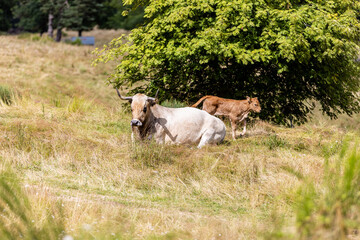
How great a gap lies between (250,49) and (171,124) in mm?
5753

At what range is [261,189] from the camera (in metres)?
8.15

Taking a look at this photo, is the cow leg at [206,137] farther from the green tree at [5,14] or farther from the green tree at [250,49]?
the green tree at [5,14]

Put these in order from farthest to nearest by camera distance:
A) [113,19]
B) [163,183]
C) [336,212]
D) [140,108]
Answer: [113,19] → [140,108] → [163,183] → [336,212]

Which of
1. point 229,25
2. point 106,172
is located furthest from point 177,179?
point 229,25

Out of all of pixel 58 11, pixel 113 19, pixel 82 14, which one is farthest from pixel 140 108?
pixel 113 19

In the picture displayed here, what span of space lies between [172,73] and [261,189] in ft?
33.5

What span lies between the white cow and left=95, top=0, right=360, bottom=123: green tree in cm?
389

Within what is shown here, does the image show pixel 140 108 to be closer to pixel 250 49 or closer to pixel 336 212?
pixel 250 49

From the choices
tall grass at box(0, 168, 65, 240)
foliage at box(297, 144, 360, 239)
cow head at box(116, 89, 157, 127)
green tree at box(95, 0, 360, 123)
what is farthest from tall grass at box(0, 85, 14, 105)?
foliage at box(297, 144, 360, 239)

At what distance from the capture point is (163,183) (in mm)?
8445

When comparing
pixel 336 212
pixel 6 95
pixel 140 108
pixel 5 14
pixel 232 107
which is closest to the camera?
pixel 336 212

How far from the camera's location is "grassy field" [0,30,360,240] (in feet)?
12.4

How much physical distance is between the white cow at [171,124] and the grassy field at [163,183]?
58 centimetres

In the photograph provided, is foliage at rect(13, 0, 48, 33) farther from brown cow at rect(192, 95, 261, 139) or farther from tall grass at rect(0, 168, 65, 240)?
tall grass at rect(0, 168, 65, 240)
